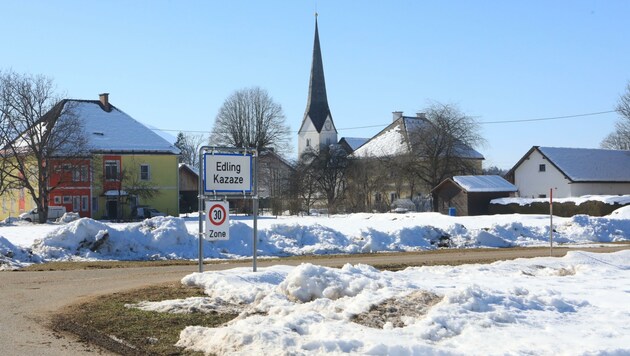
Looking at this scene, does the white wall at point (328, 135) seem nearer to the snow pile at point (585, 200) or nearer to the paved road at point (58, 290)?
the snow pile at point (585, 200)

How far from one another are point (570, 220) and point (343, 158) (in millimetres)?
48233

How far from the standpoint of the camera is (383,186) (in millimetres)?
82250

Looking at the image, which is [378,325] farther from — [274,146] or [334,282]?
[274,146]

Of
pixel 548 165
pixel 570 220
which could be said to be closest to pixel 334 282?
pixel 570 220

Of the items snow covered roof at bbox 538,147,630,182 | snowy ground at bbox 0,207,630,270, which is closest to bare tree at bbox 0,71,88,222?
snowy ground at bbox 0,207,630,270

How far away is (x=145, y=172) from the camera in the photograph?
234 feet

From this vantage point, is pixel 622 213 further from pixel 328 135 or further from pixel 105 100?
pixel 328 135

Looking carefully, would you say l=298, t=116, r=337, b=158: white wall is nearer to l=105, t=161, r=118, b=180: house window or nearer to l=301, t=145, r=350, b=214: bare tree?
l=301, t=145, r=350, b=214: bare tree

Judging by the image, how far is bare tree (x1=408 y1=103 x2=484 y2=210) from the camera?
78.8 metres

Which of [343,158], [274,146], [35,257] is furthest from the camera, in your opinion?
[274,146]

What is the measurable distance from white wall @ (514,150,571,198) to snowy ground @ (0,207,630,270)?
29.2m

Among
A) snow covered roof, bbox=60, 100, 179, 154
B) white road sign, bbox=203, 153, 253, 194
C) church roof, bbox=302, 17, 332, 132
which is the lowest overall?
white road sign, bbox=203, 153, 253, 194

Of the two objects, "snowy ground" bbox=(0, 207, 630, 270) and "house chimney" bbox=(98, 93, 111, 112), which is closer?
"snowy ground" bbox=(0, 207, 630, 270)

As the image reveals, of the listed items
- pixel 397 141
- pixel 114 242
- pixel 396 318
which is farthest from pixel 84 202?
pixel 396 318
